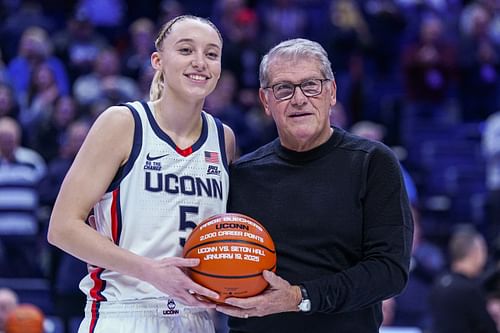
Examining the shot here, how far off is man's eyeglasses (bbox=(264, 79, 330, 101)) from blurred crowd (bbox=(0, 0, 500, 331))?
452 centimetres

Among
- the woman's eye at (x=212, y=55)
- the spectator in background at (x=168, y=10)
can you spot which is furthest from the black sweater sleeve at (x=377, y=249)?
the spectator in background at (x=168, y=10)

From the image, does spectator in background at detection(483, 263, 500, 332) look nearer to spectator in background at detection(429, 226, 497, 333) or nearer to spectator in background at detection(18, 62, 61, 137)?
spectator in background at detection(429, 226, 497, 333)

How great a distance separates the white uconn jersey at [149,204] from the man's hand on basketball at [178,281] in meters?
0.27

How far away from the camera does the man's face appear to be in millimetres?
4348

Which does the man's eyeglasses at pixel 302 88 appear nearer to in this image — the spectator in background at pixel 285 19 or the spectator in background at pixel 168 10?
the spectator in background at pixel 168 10

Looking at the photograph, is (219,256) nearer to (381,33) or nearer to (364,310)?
(364,310)

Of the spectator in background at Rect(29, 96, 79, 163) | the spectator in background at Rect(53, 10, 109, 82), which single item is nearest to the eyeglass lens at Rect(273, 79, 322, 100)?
the spectator in background at Rect(29, 96, 79, 163)

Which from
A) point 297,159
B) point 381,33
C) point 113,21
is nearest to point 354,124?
point 381,33

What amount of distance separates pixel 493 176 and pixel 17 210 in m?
5.52

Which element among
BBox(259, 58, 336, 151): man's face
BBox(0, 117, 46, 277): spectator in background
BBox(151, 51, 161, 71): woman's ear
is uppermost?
BBox(151, 51, 161, 71): woman's ear

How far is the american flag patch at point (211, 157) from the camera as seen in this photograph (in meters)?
4.48

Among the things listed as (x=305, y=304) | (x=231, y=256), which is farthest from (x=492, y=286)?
(x=231, y=256)

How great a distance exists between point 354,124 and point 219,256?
9126 millimetres

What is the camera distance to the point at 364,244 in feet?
13.9
